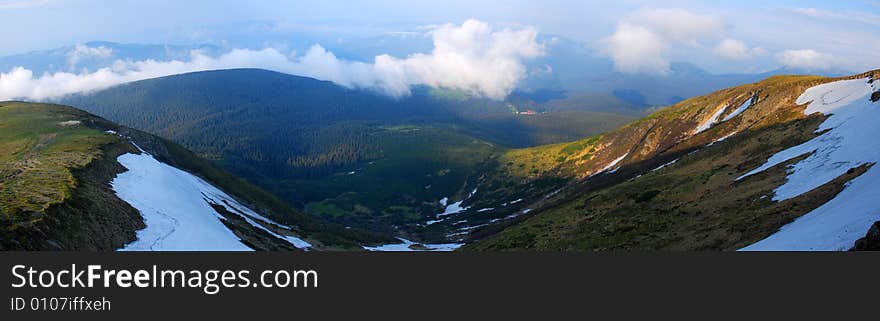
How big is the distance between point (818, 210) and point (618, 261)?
56.4ft

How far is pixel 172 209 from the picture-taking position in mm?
48656

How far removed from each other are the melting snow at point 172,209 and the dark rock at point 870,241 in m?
42.4

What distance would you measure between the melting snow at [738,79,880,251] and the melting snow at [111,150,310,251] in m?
40.7

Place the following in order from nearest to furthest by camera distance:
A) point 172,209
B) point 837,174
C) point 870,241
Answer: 1. point 870,241
2. point 837,174
3. point 172,209

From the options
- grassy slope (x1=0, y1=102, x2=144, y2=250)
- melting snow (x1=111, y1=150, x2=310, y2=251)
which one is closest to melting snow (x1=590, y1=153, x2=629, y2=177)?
melting snow (x1=111, y1=150, x2=310, y2=251)

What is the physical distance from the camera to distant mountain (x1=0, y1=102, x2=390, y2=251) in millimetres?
32969

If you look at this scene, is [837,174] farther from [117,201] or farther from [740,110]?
[740,110]

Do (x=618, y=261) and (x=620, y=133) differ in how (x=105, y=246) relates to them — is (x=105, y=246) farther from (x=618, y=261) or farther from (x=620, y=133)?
(x=620, y=133)

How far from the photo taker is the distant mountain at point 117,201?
3297 cm

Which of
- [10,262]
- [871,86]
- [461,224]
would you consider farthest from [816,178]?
[461,224]

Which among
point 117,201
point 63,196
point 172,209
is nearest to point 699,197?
point 172,209

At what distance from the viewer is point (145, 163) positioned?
6688 centimetres

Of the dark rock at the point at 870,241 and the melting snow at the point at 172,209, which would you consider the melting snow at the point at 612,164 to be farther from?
the dark rock at the point at 870,241

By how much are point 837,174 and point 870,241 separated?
19.8 meters
